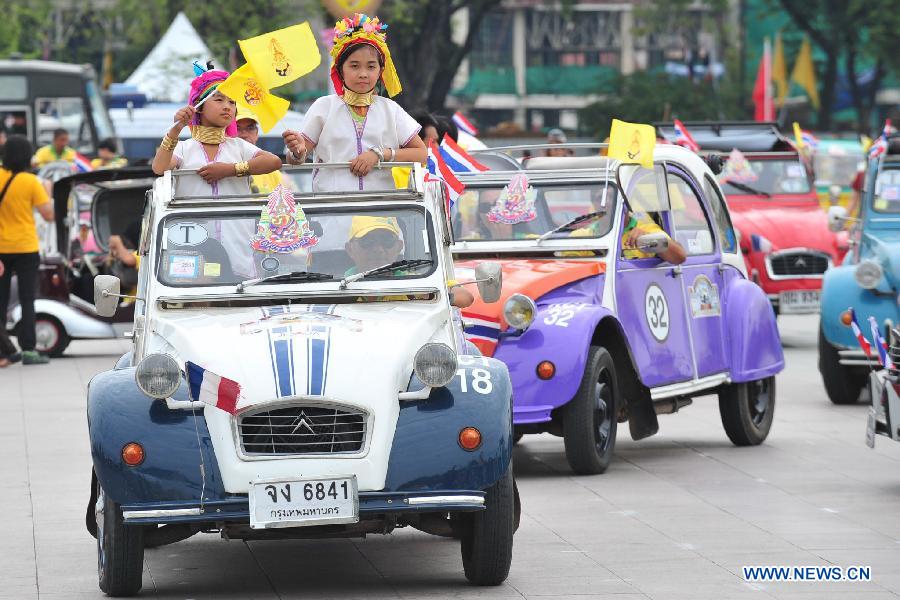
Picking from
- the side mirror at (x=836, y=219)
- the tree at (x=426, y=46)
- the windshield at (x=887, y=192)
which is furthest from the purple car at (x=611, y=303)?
the tree at (x=426, y=46)

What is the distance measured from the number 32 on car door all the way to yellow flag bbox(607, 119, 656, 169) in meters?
0.79

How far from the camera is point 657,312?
453 inches

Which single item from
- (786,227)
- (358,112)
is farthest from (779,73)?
(358,112)

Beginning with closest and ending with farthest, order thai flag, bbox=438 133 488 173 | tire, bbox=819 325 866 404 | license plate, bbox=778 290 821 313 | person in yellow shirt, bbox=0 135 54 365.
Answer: thai flag, bbox=438 133 488 173, tire, bbox=819 325 866 404, person in yellow shirt, bbox=0 135 54 365, license plate, bbox=778 290 821 313

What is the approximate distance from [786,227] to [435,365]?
13.7m

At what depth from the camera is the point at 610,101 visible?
2282 inches

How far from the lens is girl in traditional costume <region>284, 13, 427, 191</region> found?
372 inches

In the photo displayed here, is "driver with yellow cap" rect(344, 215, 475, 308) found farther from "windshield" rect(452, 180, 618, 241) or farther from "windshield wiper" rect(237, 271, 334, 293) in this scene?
"windshield" rect(452, 180, 618, 241)

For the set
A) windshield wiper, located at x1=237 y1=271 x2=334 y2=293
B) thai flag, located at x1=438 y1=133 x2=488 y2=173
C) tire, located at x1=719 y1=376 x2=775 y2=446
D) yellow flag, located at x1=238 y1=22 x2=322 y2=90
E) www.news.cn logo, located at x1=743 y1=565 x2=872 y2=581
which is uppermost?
yellow flag, located at x1=238 y1=22 x2=322 y2=90

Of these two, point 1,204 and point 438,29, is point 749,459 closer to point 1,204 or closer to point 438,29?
point 1,204

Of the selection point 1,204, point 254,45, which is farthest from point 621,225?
point 1,204

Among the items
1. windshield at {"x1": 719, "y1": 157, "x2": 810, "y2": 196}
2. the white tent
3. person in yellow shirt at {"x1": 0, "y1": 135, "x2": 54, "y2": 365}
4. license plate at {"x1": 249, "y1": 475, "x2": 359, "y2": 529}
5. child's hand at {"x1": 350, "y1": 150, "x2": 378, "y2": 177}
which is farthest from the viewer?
the white tent

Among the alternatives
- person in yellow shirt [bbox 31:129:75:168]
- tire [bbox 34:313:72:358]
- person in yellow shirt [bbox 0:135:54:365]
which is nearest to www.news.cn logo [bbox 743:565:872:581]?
person in yellow shirt [bbox 0:135:54:365]

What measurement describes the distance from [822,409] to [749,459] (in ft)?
10.2
